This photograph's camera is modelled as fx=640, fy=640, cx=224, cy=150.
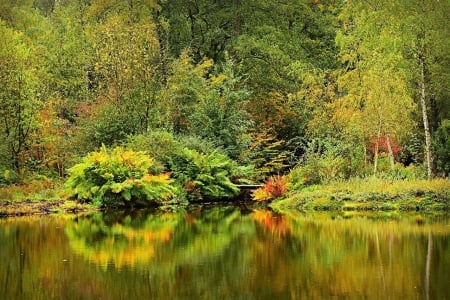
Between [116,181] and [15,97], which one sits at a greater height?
[15,97]

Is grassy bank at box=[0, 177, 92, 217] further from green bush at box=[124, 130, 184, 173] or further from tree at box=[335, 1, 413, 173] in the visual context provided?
tree at box=[335, 1, 413, 173]

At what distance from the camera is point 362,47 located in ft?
79.9

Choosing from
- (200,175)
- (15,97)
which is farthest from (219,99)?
(15,97)

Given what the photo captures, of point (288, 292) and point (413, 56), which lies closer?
point (288, 292)

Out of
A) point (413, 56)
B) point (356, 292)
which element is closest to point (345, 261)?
point (356, 292)

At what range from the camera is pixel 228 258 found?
11500mm

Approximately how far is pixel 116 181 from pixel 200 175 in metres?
3.51

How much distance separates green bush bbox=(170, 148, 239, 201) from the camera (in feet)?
80.8

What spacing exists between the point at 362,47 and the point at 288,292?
17.4 metres

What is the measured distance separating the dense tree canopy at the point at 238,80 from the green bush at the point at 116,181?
3.45 metres

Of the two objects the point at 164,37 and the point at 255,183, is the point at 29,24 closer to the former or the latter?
the point at 164,37

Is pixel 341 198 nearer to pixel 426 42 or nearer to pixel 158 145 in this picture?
pixel 426 42

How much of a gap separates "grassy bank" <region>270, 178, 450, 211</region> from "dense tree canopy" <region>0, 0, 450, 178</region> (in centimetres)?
153

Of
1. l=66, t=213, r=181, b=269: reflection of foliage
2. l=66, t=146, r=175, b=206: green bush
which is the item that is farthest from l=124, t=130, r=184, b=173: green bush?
l=66, t=213, r=181, b=269: reflection of foliage
